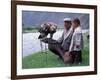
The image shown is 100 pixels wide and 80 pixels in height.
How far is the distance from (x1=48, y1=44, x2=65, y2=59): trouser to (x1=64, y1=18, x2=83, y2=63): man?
0.08m

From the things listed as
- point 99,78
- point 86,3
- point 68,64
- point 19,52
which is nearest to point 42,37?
point 19,52

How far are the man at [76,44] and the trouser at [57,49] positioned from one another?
82 millimetres

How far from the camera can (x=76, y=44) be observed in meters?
2.03

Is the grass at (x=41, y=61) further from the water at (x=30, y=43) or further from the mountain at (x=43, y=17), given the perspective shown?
the mountain at (x=43, y=17)

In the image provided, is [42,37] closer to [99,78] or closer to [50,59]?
[50,59]

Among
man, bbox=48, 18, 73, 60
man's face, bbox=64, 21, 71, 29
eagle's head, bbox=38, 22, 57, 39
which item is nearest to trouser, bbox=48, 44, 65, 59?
man, bbox=48, 18, 73, 60

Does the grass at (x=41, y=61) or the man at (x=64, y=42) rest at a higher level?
the man at (x=64, y=42)

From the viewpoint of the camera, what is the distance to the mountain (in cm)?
187

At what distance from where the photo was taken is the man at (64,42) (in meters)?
1.96

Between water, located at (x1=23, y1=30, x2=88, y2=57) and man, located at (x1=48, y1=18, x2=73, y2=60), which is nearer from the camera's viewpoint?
water, located at (x1=23, y1=30, x2=88, y2=57)

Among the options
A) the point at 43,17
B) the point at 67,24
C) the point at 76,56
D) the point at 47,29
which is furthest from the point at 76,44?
the point at 43,17

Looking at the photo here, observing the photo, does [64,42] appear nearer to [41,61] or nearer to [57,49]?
[57,49]

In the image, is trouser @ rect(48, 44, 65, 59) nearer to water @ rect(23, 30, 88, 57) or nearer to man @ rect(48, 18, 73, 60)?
man @ rect(48, 18, 73, 60)

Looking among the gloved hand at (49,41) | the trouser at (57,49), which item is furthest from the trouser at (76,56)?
the gloved hand at (49,41)
